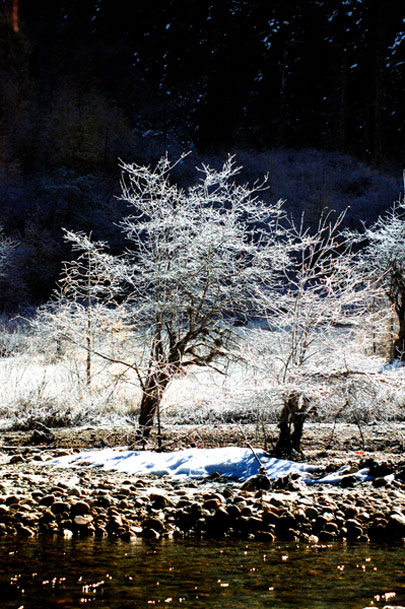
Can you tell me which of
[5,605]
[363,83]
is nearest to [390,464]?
[5,605]

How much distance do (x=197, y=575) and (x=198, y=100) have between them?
46.0 meters

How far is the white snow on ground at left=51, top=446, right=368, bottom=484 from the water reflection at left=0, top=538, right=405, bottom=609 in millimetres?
2254

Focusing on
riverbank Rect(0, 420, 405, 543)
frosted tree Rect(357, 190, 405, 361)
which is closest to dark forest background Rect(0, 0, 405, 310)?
frosted tree Rect(357, 190, 405, 361)

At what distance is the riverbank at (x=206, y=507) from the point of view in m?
5.75

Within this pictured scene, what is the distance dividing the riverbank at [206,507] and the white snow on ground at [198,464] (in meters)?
0.26

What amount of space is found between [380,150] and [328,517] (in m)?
39.4

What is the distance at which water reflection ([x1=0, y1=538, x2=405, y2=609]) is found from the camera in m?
4.06

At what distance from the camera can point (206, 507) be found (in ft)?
20.2

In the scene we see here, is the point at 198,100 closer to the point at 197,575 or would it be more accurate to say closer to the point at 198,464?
the point at 198,464

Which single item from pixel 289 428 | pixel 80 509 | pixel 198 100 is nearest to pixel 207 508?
pixel 80 509

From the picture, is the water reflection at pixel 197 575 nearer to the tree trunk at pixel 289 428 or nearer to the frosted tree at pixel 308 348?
the frosted tree at pixel 308 348

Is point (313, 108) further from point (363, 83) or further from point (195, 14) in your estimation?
point (195, 14)

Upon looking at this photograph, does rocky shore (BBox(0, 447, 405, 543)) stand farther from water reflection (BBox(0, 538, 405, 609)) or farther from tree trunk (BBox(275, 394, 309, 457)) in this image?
tree trunk (BBox(275, 394, 309, 457))

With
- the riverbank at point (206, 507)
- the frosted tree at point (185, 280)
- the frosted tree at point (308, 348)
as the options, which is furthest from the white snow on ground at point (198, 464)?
the frosted tree at point (185, 280)
